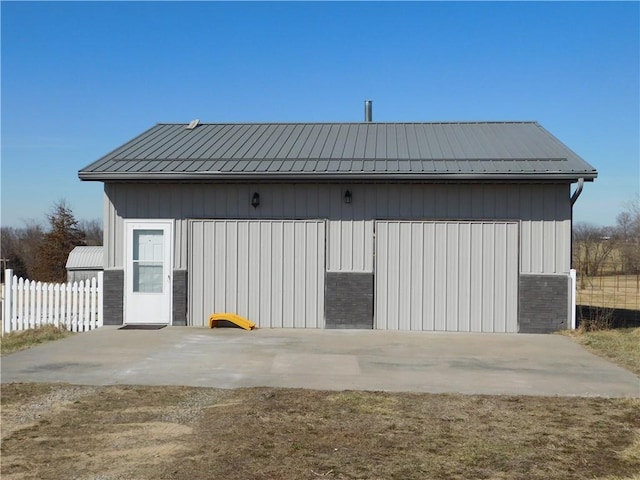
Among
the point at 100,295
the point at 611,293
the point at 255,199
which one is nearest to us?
the point at 255,199

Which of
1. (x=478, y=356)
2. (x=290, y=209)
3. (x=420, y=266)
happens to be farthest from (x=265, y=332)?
(x=478, y=356)

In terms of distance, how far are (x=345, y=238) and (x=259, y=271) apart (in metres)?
1.93

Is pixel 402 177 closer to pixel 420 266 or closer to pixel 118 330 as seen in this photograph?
pixel 420 266

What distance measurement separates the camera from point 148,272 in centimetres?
1302

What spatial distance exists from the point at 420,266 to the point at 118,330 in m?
6.24

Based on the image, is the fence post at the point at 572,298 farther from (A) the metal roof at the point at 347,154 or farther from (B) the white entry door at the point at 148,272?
(B) the white entry door at the point at 148,272

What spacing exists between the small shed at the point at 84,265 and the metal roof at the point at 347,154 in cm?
1248

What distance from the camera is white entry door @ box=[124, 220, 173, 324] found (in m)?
12.9

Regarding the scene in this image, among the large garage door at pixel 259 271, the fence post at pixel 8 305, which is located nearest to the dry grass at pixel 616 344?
the large garage door at pixel 259 271

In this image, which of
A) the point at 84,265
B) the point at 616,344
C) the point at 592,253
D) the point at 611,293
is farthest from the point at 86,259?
the point at 592,253

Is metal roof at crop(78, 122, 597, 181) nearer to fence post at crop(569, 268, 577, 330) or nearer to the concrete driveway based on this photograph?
fence post at crop(569, 268, 577, 330)

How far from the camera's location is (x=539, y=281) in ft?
40.0

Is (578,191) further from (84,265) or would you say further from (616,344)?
(84,265)

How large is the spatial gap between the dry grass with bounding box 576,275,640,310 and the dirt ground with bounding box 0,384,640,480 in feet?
45.9
